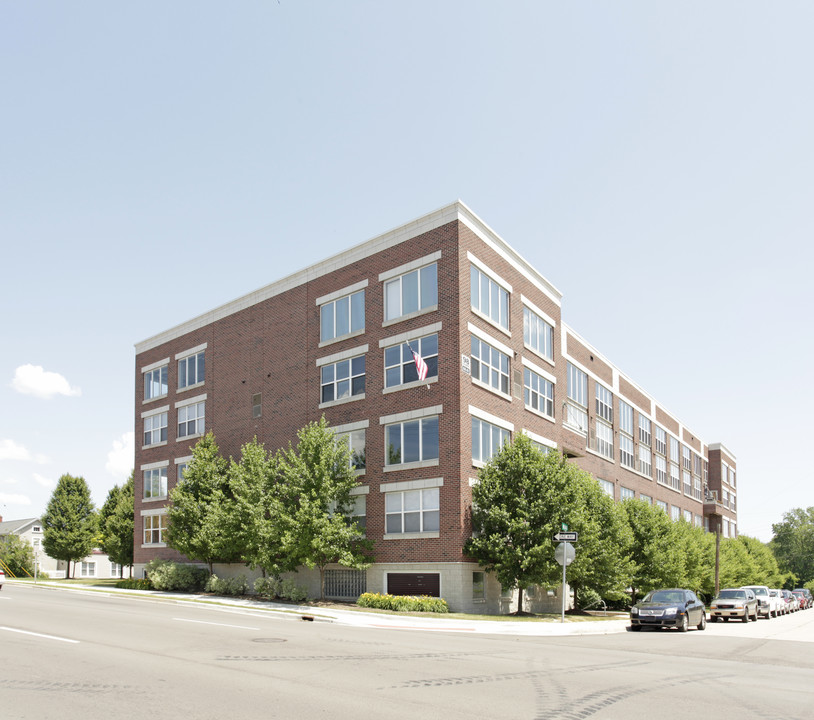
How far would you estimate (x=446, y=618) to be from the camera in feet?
92.3

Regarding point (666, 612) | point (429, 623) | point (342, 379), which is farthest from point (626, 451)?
point (429, 623)

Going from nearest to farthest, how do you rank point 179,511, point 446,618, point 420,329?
1. point 446,618
2. point 420,329
3. point 179,511

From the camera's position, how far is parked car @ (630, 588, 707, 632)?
88.9 ft

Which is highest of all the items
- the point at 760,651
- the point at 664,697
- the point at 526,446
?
the point at 526,446

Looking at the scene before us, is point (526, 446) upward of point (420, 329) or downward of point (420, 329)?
downward

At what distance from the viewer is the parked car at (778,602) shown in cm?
4454

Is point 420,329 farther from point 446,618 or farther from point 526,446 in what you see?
point 446,618

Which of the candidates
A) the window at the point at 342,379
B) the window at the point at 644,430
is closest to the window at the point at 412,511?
the window at the point at 342,379

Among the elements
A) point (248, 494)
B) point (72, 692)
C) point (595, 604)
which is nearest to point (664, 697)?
point (72, 692)

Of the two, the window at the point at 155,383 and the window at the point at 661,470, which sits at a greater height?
the window at the point at 155,383

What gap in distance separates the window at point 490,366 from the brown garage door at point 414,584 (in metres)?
8.62

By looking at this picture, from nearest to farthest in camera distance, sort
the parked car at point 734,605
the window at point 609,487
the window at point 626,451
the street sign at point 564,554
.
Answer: the street sign at point 564,554 → the parked car at point 734,605 → the window at point 609,487 → the window at point 626,451

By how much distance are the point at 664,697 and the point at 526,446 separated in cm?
2043

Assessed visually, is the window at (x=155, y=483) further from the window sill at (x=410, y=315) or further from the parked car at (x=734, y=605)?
the parked car at (x=734, y=605)
